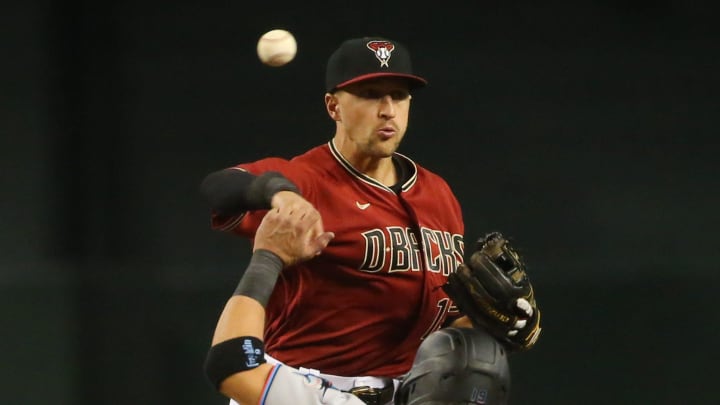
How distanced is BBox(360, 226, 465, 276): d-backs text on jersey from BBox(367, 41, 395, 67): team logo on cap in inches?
15.1

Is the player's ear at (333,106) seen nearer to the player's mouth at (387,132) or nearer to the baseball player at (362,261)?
the baseball player at (362,261)

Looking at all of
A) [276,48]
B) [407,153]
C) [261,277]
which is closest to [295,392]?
[261,277]

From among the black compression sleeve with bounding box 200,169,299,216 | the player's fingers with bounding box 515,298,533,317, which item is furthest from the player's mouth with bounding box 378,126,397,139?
the player's fingers with bounding box 515,298,533,317

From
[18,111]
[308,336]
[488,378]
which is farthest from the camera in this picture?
[18,111]

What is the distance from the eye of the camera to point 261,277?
78.6 inches

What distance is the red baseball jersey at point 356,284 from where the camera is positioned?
2.75 m

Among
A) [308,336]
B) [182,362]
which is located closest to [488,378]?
[308,336]

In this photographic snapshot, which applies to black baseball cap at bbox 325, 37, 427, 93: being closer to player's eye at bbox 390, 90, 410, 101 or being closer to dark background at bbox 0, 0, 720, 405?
player's eye at bbox 390, 90, 410, 101

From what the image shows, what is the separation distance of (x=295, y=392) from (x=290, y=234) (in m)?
0.26

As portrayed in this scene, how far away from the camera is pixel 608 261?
417 cm

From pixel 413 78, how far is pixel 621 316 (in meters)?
1.73

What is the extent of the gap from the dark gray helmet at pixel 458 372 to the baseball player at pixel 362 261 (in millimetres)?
734

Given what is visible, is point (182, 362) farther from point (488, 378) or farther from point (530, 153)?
point (488, 378)

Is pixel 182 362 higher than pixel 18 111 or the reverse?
the reverse
